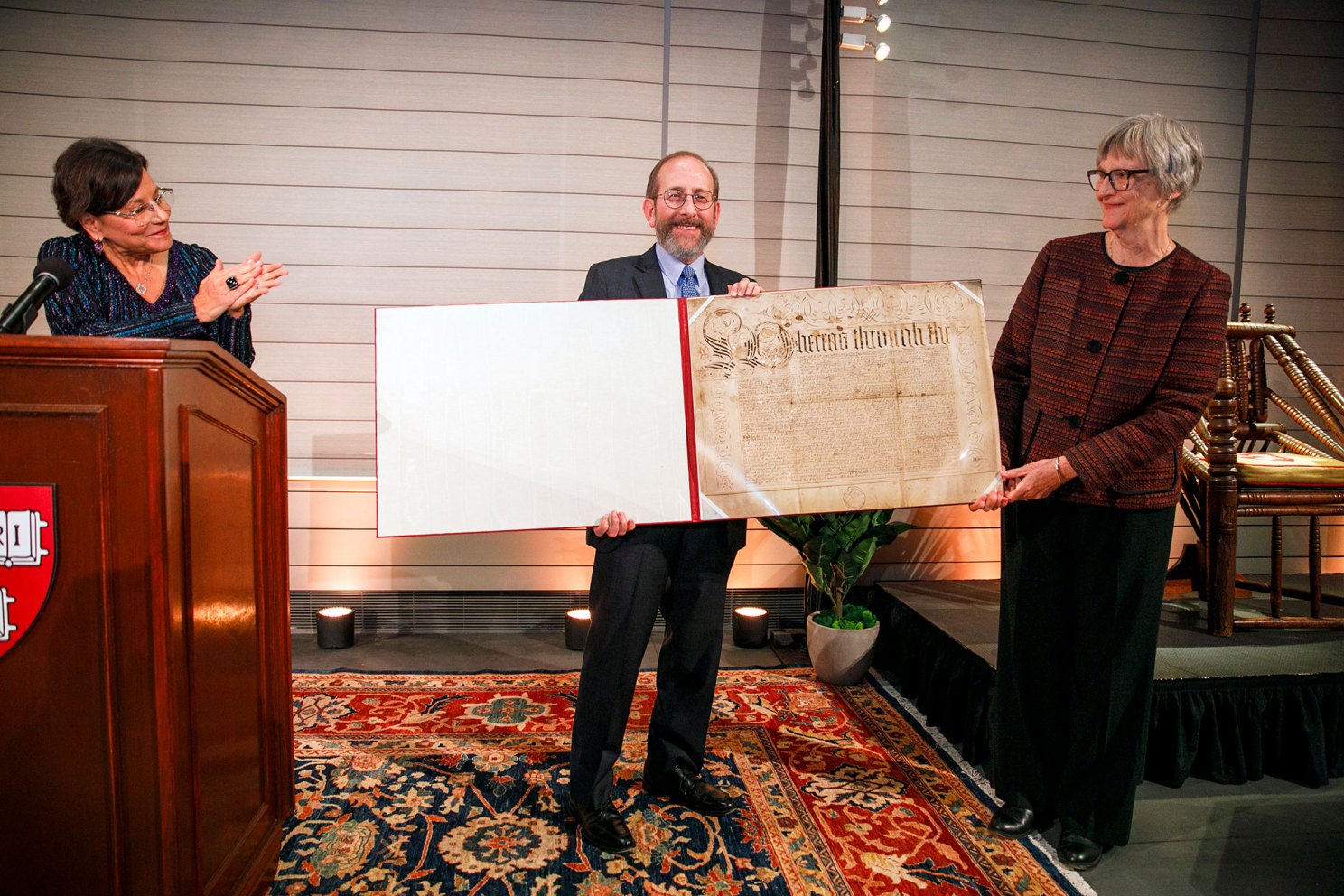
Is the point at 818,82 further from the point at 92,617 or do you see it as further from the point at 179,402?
the point at 92,617

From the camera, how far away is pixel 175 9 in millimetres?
3510

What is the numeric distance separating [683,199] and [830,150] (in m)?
1.71

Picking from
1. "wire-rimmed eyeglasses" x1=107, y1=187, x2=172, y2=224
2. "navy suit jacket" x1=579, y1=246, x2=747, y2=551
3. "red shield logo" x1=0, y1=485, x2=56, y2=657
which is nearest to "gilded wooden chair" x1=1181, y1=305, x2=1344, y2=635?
"navy suit jacket" x1=579, y1=246, x2=747, y2=551

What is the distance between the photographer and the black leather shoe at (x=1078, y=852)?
185cm

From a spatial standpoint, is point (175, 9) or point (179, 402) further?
point (175, 9)

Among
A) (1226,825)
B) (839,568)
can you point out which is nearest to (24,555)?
(839,568)

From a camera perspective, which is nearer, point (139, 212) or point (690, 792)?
point (139, 212)

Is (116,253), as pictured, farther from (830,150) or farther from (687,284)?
(830,150)

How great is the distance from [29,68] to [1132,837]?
5.00m

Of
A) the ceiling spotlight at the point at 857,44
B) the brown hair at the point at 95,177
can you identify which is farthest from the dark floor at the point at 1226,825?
the ceiling spotlight at the point at 857,44

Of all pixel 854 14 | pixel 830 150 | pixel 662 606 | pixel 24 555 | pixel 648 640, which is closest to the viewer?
pixel 24 555

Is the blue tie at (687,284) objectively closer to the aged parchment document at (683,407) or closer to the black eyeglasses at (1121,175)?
the aged parchment document at (683,407)

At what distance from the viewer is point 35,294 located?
1.26 metres

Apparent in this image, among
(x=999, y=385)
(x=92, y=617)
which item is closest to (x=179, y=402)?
(x=92, y=617)
